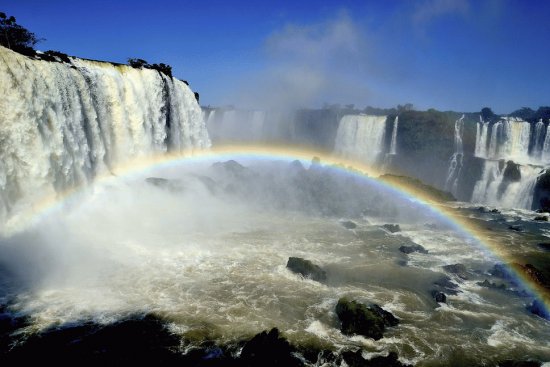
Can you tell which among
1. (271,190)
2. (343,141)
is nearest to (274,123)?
(343,141)

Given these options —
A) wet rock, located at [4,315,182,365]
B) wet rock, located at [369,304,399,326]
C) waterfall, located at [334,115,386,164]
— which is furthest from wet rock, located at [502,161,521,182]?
wet rock, located at [4,315,182,365]

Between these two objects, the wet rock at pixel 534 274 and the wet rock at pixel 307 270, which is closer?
the wet rock at pixel 307 270

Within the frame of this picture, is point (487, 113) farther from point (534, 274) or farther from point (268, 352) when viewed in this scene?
point (268, 352)

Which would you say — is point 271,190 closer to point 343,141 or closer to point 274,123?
point 343,141

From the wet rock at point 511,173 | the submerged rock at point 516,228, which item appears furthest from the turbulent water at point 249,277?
the wet rock at point 511,173

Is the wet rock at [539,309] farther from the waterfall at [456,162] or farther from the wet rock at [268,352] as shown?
the waterfall at [456,162]
